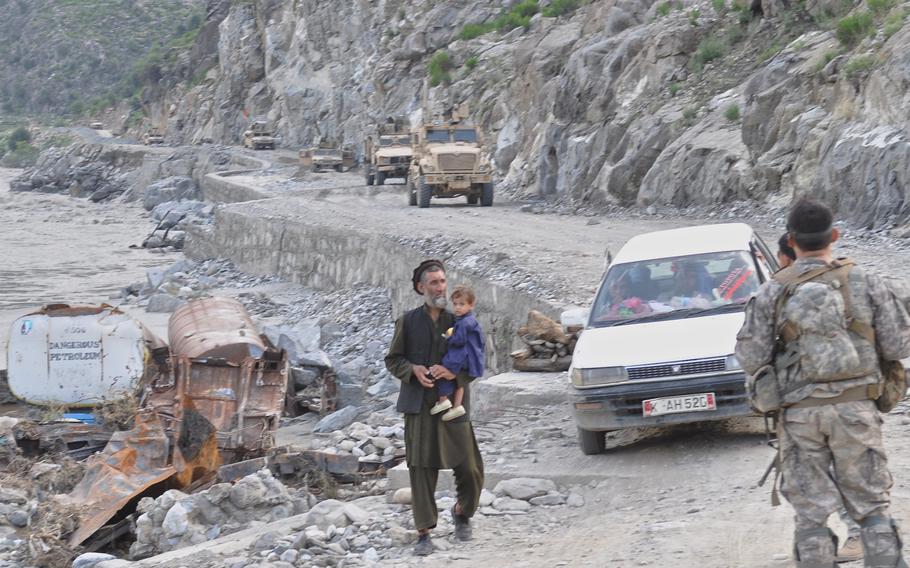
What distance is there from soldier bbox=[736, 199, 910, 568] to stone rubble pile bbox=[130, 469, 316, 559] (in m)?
5.25

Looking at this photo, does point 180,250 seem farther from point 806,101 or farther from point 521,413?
point 521,413

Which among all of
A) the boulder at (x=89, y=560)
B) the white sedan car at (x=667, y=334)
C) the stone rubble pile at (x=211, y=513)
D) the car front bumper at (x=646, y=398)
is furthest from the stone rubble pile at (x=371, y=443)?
the car front bumper at (x=646, y=398)

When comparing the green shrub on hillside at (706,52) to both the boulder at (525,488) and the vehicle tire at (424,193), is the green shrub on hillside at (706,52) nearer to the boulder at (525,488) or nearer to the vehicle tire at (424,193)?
the vehicle tire at (424,193)

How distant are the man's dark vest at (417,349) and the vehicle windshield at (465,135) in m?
27.8

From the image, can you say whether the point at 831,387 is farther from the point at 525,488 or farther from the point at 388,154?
the point at 388,154

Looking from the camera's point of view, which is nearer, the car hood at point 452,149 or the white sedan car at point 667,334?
the white sedan car at point 667,334

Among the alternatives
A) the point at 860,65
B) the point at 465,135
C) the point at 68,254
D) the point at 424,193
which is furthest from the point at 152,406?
the point at 68,254

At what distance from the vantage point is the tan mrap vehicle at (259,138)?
2936 inches

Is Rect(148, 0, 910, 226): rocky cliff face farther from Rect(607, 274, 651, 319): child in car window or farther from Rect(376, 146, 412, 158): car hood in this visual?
Rect(607, 274, 651, 319): child in car window

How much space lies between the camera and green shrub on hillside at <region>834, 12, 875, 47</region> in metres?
22.2

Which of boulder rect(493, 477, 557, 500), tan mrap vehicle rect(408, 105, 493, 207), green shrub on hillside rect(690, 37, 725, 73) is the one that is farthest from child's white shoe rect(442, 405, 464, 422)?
tan mrap vehicle rect(408, 105, 493, 207)

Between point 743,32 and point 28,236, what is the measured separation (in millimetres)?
35383

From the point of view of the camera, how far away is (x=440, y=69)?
173 ft

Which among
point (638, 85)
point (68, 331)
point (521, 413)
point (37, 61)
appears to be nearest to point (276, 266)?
point (638, 85)
